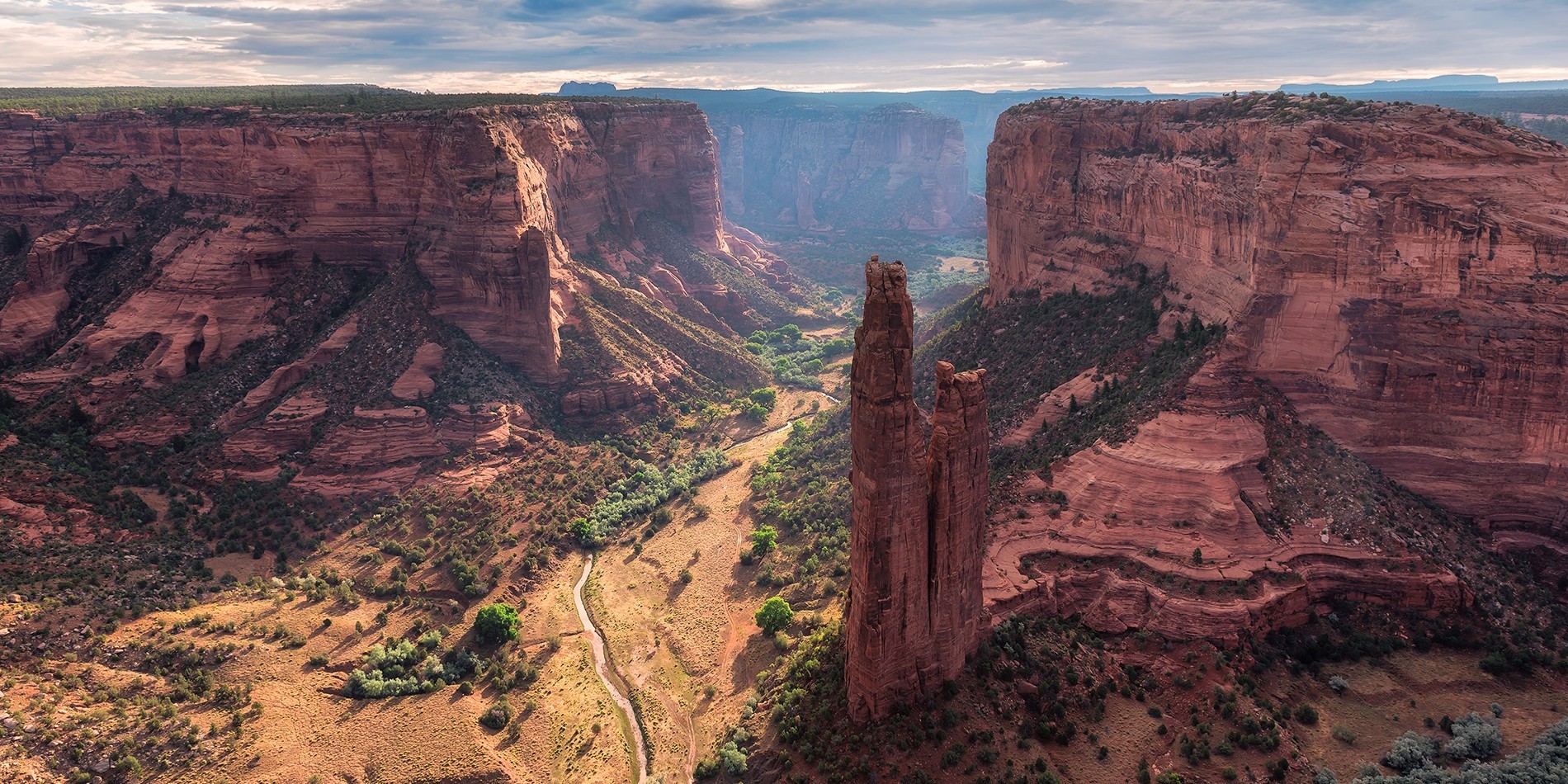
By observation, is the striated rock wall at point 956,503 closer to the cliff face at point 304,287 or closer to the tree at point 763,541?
the tree at point 763,541

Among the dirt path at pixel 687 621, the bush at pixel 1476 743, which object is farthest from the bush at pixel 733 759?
the bush at pixel 1476 743

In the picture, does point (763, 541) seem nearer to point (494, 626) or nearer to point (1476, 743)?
point (494, 626)

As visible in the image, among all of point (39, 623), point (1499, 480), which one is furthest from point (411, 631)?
point (1499, 480)

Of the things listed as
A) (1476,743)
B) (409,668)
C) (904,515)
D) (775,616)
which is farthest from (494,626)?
(1476,743)

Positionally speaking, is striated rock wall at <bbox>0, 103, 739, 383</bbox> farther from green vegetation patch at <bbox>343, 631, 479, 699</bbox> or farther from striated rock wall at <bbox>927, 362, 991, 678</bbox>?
striated rock wall at <bbox>927, 362, 991, 678</bbox>

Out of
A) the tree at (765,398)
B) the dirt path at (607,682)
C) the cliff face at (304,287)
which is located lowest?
the dirt path at (607,682)

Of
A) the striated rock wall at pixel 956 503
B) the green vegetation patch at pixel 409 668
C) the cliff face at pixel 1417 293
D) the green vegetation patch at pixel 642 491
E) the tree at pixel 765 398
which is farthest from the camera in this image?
the tree at pixel 765 398
